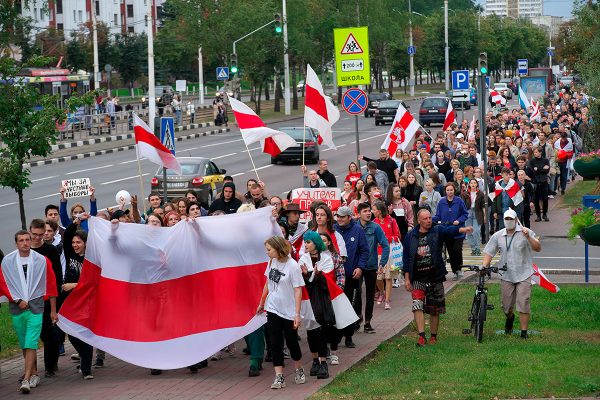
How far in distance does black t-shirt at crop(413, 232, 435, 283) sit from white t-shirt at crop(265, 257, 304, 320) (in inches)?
92.7

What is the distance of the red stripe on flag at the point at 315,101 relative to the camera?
66.8 ft

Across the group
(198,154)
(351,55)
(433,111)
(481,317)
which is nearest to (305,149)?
(198,154)

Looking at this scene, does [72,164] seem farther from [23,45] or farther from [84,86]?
[23,45]

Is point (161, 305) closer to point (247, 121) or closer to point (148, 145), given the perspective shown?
point (148, 145)

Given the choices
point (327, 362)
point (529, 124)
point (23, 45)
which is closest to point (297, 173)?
point (529, 124)

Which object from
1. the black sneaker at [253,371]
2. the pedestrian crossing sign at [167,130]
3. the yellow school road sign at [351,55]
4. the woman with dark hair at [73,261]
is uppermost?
the yellow school road sign at [351,55]

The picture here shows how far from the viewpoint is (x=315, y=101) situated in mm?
20484

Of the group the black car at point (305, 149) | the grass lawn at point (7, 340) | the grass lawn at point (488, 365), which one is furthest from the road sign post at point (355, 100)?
the black car at point (305, 149)

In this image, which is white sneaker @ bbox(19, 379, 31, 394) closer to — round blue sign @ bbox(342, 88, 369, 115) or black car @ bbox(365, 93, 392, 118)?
round blue sign @ bbox(342, 88, 369, 115)

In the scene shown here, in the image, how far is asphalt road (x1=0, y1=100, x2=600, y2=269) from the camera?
24.1m

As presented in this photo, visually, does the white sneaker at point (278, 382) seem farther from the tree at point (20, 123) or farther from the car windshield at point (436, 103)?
the car windshield at point (436, 103)

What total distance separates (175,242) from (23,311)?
1.80 m

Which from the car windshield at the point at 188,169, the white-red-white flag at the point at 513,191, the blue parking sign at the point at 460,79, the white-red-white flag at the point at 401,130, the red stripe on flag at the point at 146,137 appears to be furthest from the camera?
the blue parking sign at the point at 460,79

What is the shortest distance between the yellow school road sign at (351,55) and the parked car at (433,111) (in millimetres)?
38452
